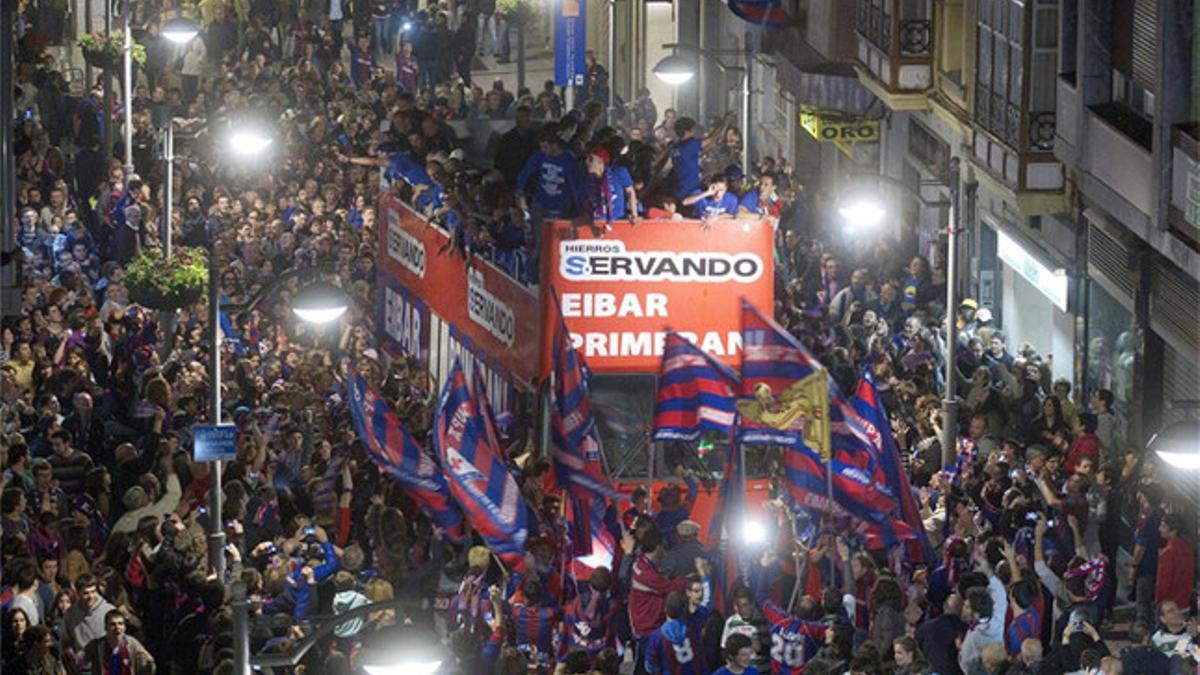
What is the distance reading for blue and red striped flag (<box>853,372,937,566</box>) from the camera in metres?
31.8

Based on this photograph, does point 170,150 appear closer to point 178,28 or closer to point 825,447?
point 178,28

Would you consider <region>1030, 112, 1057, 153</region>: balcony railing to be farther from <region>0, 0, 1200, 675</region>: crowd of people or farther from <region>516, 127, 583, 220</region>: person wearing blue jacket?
<region>516, 127, 583, 220</region>: person wearing blue jacket

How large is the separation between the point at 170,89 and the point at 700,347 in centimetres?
2553

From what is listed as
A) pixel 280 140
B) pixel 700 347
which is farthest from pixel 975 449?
pixel 280 140

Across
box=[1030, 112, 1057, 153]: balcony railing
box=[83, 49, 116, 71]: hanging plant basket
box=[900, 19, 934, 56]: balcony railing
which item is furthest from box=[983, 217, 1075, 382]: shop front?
box=[83, 49, 116, 71]: hanging plant basket

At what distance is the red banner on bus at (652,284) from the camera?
3497 centimetres

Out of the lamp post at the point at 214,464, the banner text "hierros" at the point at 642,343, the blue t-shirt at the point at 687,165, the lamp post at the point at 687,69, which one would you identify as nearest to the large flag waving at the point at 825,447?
the banner text "hierros" at the point at 642,343

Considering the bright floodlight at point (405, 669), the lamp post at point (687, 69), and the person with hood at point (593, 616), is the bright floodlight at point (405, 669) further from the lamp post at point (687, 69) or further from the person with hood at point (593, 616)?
the lamp post at point (687, 69)

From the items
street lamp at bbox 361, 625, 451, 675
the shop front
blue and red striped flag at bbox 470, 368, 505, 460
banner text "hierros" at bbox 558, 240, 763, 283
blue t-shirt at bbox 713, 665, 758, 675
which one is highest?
street lamp at bbox 361, 625, 451, 675

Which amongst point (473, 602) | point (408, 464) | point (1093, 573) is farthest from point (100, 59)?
point (1093, 573)

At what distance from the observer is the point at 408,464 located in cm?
3394

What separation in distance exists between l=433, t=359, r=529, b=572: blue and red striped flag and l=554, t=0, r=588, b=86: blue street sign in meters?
21.5

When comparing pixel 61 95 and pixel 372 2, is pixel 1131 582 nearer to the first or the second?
pixel 61 95

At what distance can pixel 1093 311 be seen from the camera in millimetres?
41750
